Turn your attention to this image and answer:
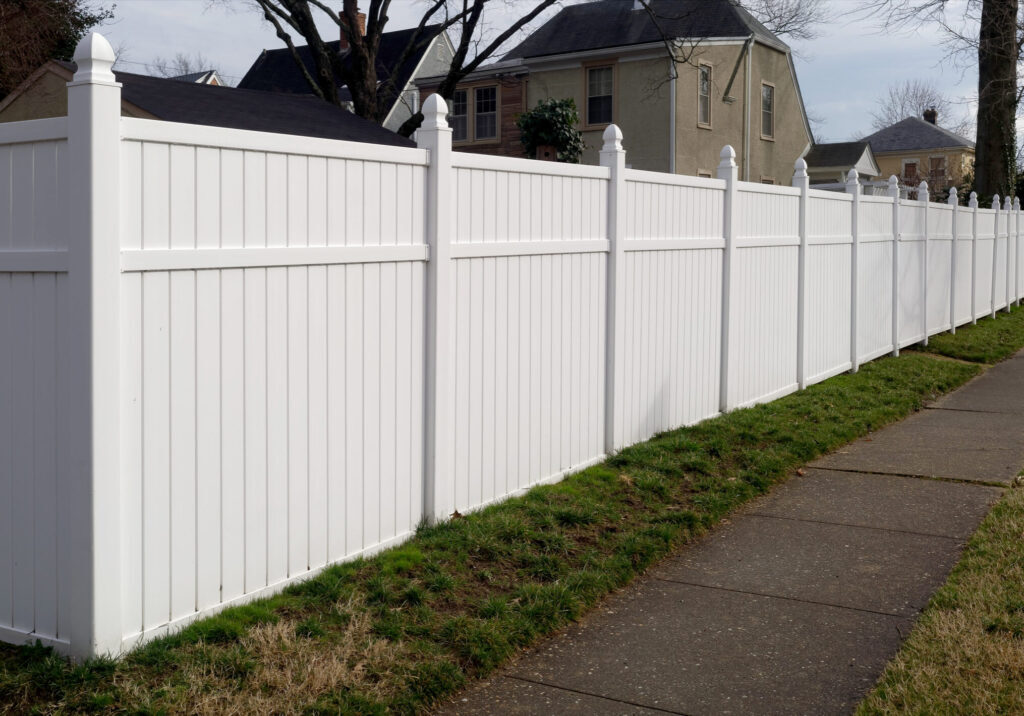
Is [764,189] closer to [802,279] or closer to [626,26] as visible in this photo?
[802,279]

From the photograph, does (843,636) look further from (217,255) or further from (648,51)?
(648,51)

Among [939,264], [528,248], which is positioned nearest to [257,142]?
[528,248]

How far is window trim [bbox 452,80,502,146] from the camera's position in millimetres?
30828

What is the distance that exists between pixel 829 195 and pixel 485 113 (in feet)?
69.6

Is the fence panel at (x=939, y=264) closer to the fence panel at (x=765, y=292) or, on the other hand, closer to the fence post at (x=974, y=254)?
the fence post at (x=974, y=254)

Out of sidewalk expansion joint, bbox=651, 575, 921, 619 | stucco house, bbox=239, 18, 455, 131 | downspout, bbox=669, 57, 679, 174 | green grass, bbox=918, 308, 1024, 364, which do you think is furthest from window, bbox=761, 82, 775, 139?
sidewalk expansion joint, bbox=651, 575, 921, 619

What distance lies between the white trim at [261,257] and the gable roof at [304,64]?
29.5 m

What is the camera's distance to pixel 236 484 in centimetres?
436

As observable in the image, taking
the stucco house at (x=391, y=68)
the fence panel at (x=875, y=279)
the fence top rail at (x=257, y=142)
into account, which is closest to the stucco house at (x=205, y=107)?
the fence panel at (x=875, y=279)

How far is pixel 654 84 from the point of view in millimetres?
27953

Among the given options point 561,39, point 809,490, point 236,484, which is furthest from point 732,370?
point 561,39

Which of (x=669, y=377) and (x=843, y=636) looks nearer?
(x=843, y=636)

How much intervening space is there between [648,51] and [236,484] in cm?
2551

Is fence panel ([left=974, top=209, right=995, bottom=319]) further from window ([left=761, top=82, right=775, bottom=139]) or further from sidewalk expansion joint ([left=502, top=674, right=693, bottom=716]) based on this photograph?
sidewalk expansion joint ([left=502, top=674, right=693, bottom=716])
